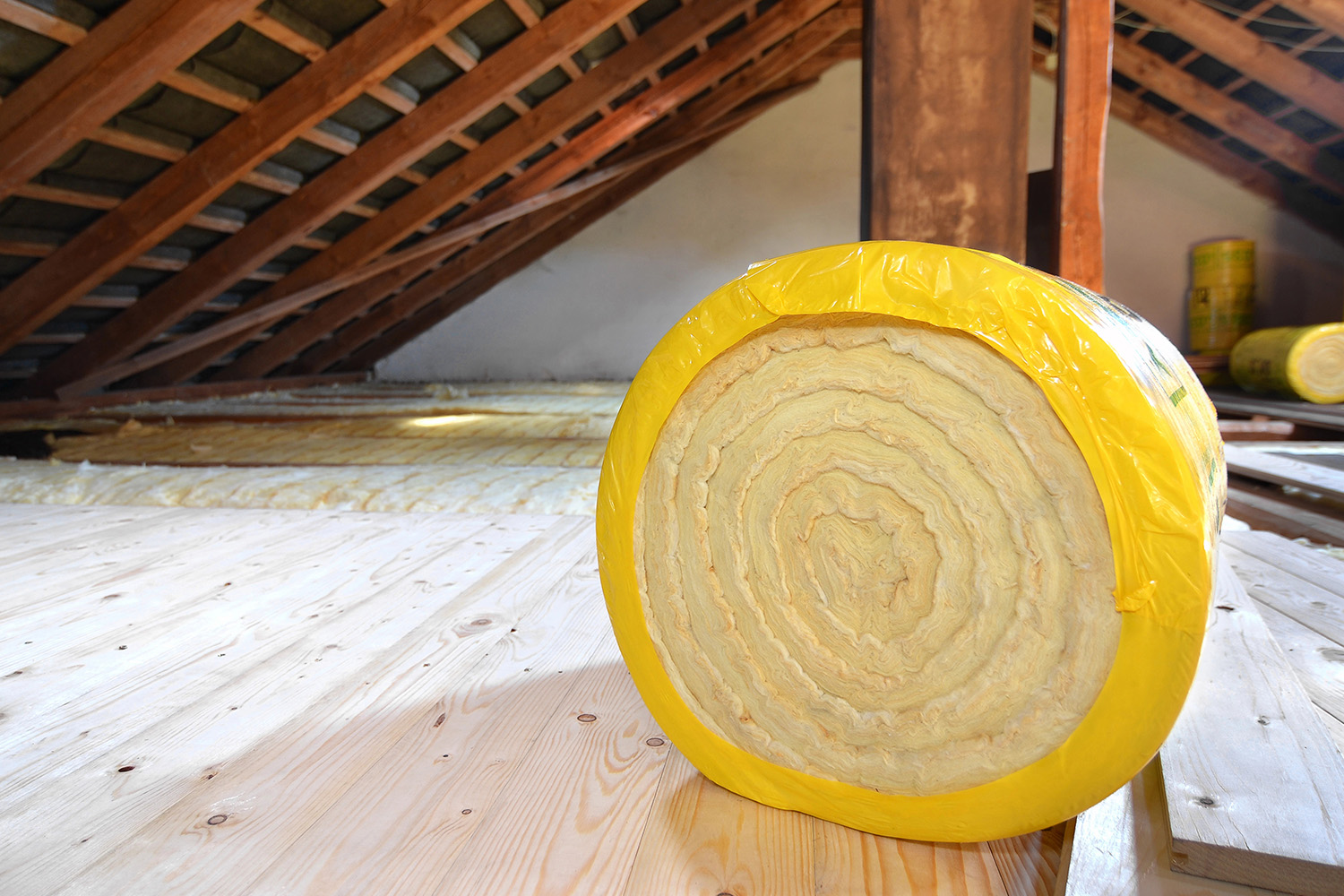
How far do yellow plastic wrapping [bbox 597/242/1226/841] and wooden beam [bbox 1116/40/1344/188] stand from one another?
20.7 ft

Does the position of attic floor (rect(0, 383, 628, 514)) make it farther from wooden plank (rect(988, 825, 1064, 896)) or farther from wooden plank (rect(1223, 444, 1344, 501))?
wooden plank (rect(1223, 444, 1344, 501))

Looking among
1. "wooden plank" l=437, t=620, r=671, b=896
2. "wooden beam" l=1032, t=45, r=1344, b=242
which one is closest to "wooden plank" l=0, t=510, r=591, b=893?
"wooden plank" l=437, t=620, r=671, b=896

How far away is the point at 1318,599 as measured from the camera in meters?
1.66

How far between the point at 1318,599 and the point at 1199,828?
1205 mm

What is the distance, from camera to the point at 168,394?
550 cm

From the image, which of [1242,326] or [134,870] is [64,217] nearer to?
[134,870]

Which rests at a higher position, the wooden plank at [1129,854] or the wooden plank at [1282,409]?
the wooden plank at [1282,409]

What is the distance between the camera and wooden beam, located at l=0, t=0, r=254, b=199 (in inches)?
98.3

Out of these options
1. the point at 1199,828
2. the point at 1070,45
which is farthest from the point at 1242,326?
the point at 1199,828

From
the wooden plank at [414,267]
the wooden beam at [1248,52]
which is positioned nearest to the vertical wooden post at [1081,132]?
the wooden beam at [1248,52]

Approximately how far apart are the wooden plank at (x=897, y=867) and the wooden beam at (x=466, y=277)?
20.1 feet

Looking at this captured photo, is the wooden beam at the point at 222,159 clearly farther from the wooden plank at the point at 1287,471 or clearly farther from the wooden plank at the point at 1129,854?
the wooden plank at the point at 1287,471

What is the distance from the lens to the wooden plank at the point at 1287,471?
2605mm

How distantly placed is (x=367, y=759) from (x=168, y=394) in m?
5.42
